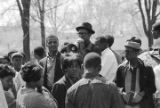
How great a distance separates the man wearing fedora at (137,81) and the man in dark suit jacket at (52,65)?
1.27 meters

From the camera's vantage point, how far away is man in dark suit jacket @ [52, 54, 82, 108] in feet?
17.9

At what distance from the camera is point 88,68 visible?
479cm

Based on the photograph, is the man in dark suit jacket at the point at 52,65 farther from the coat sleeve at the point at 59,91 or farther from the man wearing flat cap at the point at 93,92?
the man wearing flat cap at the point at 93,92

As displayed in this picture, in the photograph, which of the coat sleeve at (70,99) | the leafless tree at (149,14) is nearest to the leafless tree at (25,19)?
the leafless tree at (149,14)

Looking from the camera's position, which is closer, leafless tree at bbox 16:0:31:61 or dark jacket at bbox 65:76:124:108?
dark jacket at bbox 65:76:124:108

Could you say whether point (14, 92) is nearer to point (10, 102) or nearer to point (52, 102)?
point (10, 102)

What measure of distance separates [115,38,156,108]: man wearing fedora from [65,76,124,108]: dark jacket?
4.07 feet

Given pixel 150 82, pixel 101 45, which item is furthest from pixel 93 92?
pixel 101 45

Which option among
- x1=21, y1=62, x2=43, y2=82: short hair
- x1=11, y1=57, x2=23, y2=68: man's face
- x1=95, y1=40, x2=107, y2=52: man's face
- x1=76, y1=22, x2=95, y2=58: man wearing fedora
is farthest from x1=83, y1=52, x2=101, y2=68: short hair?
x1=11, y1=57, x2=23, y2=68: man's face

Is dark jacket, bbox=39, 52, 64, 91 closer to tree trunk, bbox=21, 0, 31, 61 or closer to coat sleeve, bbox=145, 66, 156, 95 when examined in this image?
coat sleeve, bbox=145, 66, 156, 95

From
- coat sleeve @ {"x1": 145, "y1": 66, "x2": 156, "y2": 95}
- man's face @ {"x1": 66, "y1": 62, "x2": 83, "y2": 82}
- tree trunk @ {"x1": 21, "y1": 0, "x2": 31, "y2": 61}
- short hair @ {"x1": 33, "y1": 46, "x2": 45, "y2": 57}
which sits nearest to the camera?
man's face @ {"x1": 66, "y1": 62, "x2": 83, "y2": 82}

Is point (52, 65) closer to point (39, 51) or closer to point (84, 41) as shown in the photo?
point (84, 41)

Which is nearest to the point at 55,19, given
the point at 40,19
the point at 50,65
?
the point at 40,19

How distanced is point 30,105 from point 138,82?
7.12 feet
